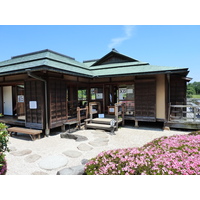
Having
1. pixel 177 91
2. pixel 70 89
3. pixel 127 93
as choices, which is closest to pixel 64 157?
pixel 127 93

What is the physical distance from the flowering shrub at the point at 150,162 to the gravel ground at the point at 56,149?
1512mm

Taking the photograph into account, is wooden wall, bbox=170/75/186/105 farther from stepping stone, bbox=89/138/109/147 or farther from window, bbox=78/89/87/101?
window, bbox=78/89/87/101

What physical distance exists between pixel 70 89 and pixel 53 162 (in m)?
6.21

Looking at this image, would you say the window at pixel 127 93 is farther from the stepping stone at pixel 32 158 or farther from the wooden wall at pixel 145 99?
the stepping stone at pixel 32 158

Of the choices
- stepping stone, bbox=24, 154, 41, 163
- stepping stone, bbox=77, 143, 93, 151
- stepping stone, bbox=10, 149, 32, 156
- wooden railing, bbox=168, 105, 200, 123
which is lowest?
stepping stone, bbox=24, 154, 41, 163

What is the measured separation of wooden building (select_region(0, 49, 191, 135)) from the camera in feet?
20.0

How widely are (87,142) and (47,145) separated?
1524 mm

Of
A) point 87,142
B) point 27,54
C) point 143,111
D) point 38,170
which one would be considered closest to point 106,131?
point 87,142

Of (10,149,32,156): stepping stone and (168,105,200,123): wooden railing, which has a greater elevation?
(168,105,200,123): wooden railing

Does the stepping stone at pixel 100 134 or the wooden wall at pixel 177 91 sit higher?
the wooden wall at pixel 177 91

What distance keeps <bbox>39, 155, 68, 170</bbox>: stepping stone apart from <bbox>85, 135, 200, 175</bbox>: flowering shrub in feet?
4.82

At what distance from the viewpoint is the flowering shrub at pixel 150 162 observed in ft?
7.05

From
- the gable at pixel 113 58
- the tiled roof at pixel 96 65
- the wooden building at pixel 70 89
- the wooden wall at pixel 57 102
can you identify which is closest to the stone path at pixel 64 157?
the wooden wall at pixel 57 102

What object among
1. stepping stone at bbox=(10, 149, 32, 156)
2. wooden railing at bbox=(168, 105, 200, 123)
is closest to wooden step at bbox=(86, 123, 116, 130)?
stepping stone at bbox=(10, 149, 32, 156)
